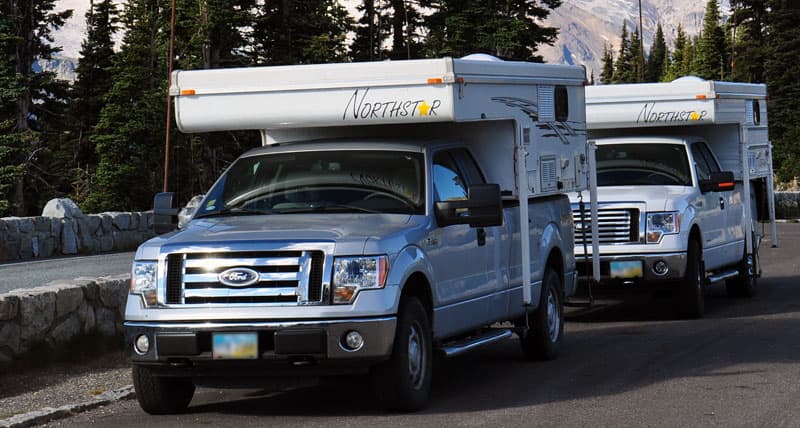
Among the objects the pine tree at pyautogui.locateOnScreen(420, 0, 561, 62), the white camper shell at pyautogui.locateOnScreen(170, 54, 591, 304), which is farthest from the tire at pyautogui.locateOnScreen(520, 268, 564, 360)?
the pine tree at pyautogui.locateOnScreen(420, 0, 561, 62)

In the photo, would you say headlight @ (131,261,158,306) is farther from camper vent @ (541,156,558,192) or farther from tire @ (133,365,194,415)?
camper vent @ (541,156,558,192)

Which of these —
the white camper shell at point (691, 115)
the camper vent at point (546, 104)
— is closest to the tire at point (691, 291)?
the white camper shell at point (691, 115)

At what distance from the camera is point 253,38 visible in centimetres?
6775

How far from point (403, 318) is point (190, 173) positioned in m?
57.5

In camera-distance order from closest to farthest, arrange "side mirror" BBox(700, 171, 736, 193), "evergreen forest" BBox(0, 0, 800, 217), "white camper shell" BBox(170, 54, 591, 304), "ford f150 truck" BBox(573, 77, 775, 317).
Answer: "white camper shell" BBox(170, 54, 591, 304), "ford f150 truck" BBox(573, 77, 775, 317), "side mirror" BBox(700, 171, 736, 193), "evergreen forest" BBox(0, 0, 800, 217)

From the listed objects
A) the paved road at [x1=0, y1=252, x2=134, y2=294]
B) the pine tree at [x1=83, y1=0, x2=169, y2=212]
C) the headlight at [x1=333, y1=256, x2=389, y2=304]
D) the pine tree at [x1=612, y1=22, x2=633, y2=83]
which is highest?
the pine tree at [x1=612, y1=22, x2=633, y2=83]

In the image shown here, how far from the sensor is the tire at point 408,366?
9352 millimetres

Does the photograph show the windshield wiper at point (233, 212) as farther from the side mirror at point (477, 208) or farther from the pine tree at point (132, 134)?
the pine tree at point (132, 134)

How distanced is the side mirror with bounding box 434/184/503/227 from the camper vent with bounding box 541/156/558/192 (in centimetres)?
270

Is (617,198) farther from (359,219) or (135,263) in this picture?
(135,263)

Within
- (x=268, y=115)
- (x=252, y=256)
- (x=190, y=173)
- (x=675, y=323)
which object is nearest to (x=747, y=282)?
(x=675, y=323)

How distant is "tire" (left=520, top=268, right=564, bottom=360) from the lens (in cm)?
1253

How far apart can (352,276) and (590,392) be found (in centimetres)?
240

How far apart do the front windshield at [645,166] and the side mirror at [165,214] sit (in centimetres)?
746
